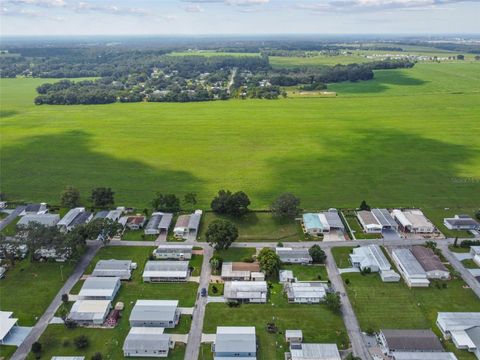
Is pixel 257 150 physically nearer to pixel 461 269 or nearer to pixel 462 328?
pixel 461 269

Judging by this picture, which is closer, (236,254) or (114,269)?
(114,269)

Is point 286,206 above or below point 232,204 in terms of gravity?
above

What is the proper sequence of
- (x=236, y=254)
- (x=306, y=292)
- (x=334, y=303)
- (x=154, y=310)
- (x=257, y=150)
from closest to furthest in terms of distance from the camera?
(x=154, y=310) → (x=334, y=303) → (x=306, y=292) → (x=236, y=254) → (x=257, y=150)

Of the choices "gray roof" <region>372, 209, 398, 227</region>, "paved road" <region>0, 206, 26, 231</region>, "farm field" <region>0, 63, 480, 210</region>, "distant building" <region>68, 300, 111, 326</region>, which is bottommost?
"farm field" <region>0, 63, 480, 210</region>

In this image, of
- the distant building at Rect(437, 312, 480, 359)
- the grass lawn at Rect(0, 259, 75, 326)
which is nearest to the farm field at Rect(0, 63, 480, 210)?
the grass lawn at Rect(0, 259, 75, 326)

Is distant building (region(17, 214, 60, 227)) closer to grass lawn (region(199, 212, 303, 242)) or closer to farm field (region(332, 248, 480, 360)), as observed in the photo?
grass lawn (region(199, 212, 303, 242))

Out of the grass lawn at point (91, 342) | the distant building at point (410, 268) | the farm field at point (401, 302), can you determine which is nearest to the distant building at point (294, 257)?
the farm field at point (401, 302)

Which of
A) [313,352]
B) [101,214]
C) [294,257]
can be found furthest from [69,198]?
[313,352]

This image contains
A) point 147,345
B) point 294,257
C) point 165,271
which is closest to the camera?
point 147,345

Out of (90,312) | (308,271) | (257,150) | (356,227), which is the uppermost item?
(90,312)
